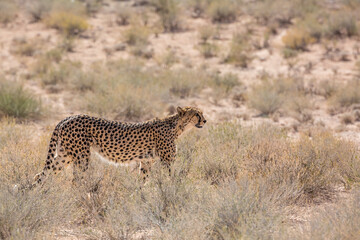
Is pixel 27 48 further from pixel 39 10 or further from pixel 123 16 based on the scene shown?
pixel 123 16

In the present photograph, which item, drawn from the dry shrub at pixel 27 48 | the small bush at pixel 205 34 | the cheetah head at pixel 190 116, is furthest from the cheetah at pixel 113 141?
the small bush at pixel 205 34

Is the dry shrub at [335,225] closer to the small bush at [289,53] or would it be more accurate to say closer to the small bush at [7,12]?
the small bush at [289,53]

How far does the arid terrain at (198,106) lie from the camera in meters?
4.67

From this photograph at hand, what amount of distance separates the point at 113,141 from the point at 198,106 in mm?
6322

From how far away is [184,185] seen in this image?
16.9 ft

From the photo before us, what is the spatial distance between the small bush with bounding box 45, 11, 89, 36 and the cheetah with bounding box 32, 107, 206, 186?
44.5 ft

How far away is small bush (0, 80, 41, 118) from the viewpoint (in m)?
9.98

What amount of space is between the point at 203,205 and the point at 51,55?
1187 cm

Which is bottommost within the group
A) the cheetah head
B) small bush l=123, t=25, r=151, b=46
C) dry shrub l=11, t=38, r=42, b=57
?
dry shrub l=11, t=38, r=42, b=57

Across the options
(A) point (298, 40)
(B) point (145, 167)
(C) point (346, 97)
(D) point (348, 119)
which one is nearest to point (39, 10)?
(A) point (298, 40)

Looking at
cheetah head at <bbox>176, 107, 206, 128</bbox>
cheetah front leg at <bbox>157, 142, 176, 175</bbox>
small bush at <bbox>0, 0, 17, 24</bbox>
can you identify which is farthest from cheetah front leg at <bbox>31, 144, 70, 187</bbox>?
small bush at <bbox>0, 0, 17, 24</bbox>

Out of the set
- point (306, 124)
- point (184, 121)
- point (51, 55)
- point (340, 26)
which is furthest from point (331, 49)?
point (184, 121)

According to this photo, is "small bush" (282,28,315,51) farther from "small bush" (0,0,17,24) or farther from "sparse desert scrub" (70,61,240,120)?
"small bush" (0,0,17,24)

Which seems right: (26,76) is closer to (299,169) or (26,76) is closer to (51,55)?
(51,55)
